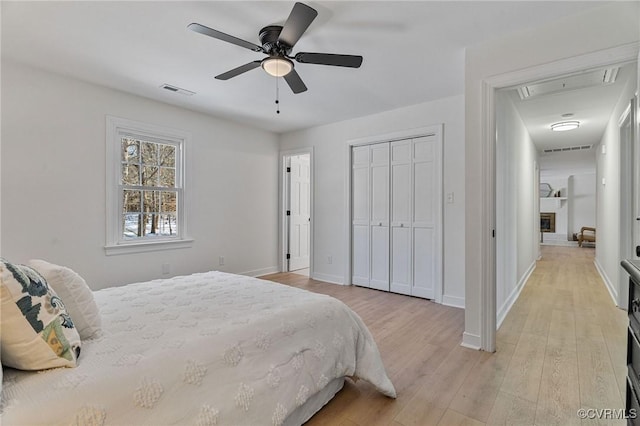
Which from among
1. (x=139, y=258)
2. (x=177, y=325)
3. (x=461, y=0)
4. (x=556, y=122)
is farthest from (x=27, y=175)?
(x=556, y=122)

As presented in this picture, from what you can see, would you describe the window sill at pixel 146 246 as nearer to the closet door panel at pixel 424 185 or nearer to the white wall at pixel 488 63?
the closet door panel at pixel 424 185

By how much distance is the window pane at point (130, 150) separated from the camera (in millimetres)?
3764

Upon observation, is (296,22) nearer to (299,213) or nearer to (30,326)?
(30,326)

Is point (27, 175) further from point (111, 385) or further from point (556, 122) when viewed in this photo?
point (556, 122)

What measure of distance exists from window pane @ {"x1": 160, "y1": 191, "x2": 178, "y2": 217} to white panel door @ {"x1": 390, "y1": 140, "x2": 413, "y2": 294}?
295 centimetres

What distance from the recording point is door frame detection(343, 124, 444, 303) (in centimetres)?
385

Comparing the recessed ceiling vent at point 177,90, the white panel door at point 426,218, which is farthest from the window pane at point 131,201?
the white panel door at point 426,218

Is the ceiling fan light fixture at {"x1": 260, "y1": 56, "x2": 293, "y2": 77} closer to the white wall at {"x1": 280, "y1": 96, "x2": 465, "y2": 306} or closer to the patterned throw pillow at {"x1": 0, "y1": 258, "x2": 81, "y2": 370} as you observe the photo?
the patterned throw pillow at {"x1": 0, "y1": 258, "x2": 81, "y2": 370}

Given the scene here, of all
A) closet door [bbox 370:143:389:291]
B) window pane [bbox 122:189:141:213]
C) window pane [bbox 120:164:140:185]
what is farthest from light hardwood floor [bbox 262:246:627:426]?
window pane [bbox 120:164:140:185]

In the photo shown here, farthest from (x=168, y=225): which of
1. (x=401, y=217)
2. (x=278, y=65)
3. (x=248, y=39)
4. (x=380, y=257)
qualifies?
(x=401, y=217)

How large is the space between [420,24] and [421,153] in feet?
6.42

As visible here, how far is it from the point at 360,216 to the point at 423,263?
1129 mm

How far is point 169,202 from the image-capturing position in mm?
4184

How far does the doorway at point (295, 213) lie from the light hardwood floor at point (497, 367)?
1928mm
